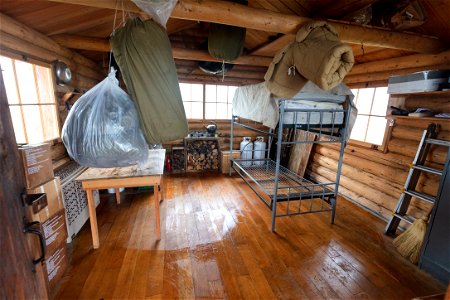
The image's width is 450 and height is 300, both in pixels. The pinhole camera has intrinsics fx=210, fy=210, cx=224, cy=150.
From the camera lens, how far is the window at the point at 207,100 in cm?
474

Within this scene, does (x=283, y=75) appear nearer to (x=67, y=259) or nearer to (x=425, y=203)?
(x=425, y=203)

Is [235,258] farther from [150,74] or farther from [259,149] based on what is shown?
[259,149]

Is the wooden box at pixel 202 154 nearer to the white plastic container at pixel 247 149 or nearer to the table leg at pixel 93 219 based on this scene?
the white plastic container at pixel 247 149

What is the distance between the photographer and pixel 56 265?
1.74 metres

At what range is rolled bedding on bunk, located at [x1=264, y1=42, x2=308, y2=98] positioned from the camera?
5.59 ft

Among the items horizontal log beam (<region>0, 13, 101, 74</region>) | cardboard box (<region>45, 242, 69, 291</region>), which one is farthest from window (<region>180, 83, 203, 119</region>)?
cardboard box (<region>45, 242, 69, 291</region>)

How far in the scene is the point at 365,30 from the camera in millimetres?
2158

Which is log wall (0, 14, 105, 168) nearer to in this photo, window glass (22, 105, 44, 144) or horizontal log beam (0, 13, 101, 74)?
horizontal log beam (0, 13, 101, 74)

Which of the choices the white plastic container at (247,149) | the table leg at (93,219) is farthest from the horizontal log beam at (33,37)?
the white plastic container at (247,149)

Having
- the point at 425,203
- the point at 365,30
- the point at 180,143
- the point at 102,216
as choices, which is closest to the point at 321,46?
the point at 365,30

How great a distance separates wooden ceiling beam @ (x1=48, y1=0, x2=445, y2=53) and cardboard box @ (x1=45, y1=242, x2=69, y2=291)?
77.1 inches

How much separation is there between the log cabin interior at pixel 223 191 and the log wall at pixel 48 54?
17 mm

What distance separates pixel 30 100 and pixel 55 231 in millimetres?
1383

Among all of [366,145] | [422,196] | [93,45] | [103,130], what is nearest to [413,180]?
[422,196]
